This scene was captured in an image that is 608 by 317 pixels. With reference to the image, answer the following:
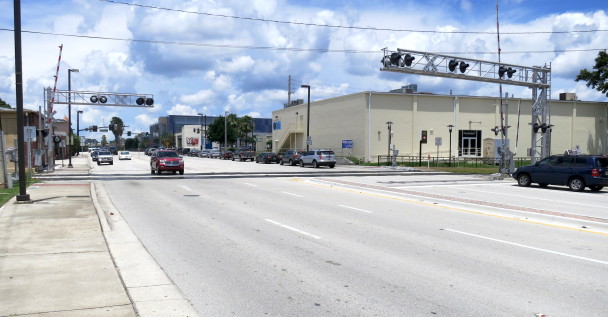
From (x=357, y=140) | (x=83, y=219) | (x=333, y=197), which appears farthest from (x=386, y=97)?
(x=83, y=219)

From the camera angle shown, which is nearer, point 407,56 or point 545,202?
point 545,202

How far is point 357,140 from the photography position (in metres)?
57.3

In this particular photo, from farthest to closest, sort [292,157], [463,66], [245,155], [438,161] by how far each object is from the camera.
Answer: [245,155]
[438,161]
[292,157]
[463,66]

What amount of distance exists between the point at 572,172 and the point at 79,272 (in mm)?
21277

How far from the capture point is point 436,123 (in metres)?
58.5

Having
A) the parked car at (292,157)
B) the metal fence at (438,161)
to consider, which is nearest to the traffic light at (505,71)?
the metal fence at (438,161)

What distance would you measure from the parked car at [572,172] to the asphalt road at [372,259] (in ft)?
24.2

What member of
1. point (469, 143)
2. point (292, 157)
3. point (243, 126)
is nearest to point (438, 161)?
point (469, 143)

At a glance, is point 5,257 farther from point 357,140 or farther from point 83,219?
point 357,140

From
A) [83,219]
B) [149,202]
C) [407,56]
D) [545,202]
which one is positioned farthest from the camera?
[407,56]

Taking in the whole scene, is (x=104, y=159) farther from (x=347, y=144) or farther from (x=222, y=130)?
(x=222, y=130)

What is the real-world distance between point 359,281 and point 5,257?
5.33 meters

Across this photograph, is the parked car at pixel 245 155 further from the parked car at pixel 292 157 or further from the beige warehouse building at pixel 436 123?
the parked car at pixel 292 157

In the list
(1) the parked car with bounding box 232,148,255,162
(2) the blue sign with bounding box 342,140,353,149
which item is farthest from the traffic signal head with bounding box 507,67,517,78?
(1) the parked car with bounding box 232,148,255,162
